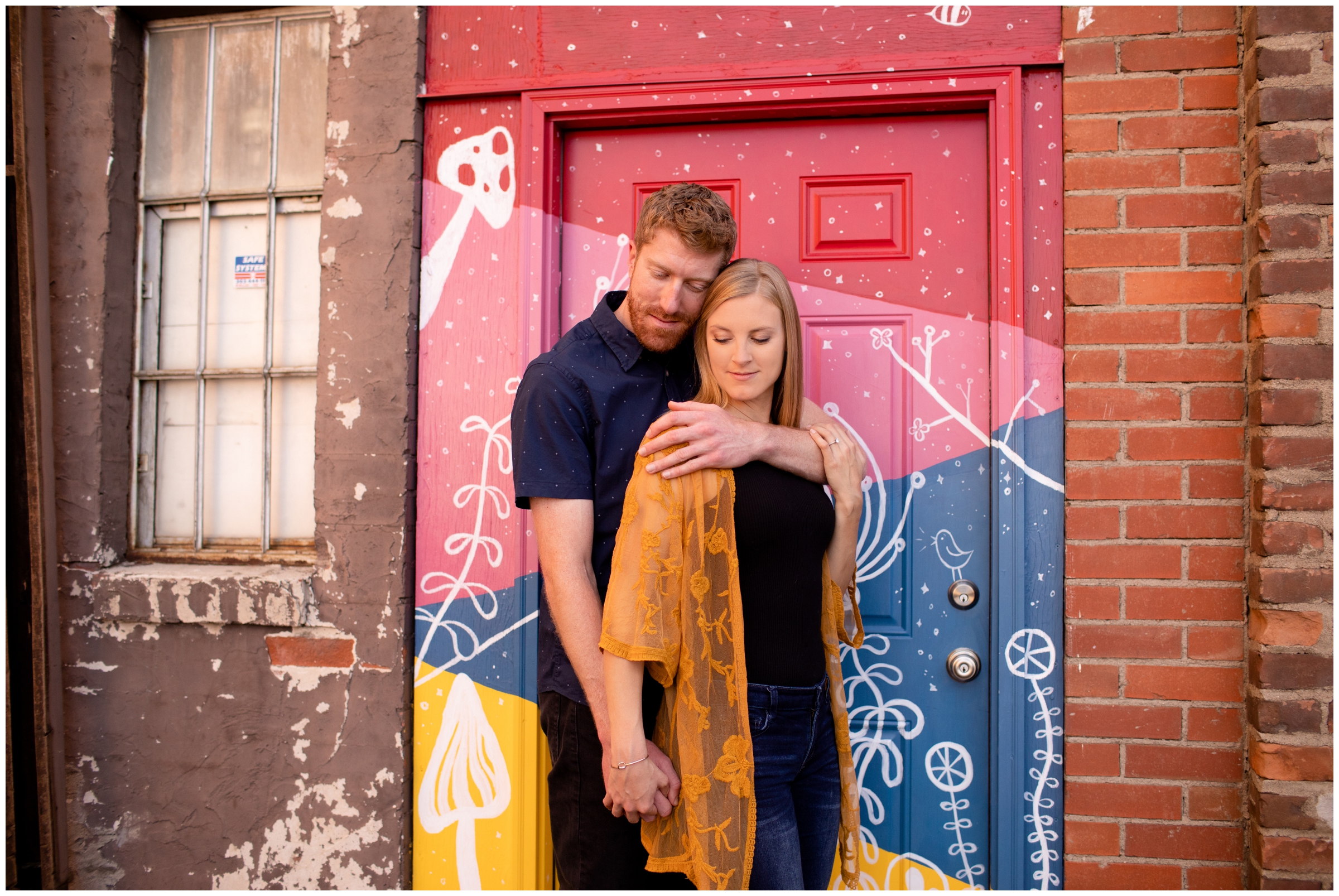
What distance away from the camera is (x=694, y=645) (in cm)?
149

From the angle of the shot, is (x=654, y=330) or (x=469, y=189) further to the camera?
(x=469, y=189)

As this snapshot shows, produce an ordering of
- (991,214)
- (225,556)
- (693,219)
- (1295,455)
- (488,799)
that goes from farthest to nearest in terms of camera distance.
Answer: (225,556) < (488,799) < (991,214) < (1295,455) < (693,219)

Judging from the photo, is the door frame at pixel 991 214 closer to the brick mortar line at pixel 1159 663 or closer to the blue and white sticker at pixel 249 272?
the brick mortar line at pixel 1159 663

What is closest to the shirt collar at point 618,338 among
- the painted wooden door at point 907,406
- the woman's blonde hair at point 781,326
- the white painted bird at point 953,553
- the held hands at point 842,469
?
the woman's blonde hair at point 781,326

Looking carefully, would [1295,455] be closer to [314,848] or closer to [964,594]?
[964,594]

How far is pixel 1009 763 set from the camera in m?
2.04

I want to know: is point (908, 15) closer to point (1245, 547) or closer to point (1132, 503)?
point (1132, 503)

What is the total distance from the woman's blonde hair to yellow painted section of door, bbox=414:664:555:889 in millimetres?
1187

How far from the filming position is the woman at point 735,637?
147 cm

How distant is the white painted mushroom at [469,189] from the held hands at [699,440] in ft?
3.50

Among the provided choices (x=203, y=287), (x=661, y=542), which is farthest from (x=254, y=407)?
(x=661, y=542)

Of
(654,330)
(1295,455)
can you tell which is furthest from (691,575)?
(1295,455)

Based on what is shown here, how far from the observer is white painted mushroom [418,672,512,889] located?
7.24ft

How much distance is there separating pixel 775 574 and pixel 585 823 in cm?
73
